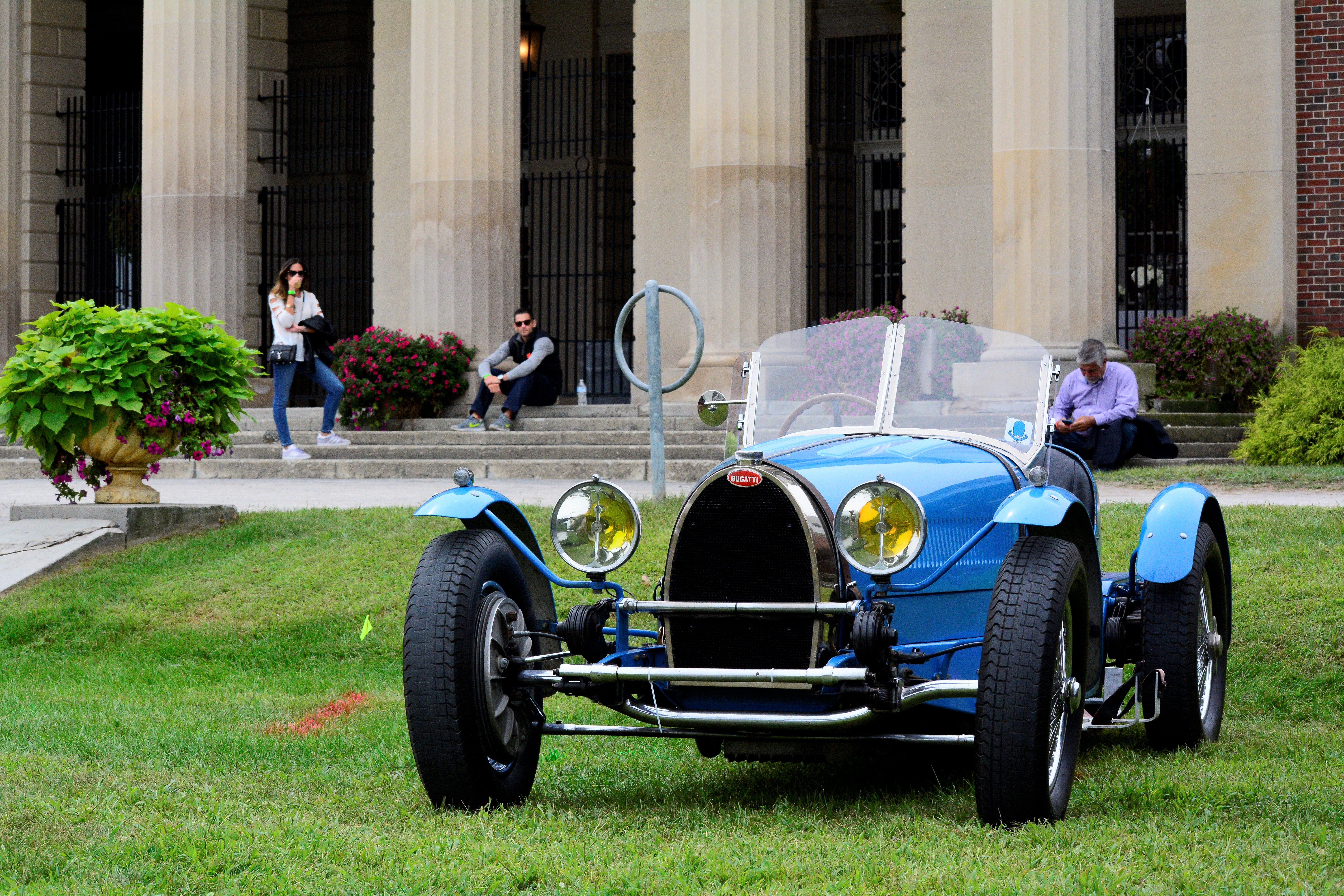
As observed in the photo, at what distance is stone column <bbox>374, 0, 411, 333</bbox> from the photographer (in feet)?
64.5

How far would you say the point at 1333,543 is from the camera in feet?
27.3

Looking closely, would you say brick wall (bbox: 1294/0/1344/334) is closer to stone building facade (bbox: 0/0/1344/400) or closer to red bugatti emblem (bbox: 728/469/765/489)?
stone building facade (bbox: 0/0/1344/400)

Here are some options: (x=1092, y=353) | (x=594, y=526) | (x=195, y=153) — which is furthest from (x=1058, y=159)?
(x=594, y=526)

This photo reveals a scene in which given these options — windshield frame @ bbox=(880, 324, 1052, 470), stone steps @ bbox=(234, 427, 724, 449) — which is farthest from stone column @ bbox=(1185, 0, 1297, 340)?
windshield frame @ bbox=(880, 324, 1052, 470)

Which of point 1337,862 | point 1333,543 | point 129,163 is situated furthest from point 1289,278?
point 129,163

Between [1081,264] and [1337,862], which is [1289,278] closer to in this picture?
[1081,264]

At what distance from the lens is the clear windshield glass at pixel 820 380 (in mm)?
5273

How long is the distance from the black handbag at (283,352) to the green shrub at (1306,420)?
861 centimetres

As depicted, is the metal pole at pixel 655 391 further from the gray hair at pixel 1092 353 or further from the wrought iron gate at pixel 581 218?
the wrought iron gate at pixel 581 218

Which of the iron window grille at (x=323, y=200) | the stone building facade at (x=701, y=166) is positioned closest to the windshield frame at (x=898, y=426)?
the stone building facade at (x=701, y=166)

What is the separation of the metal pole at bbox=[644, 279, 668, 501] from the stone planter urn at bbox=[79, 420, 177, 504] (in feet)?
9.92

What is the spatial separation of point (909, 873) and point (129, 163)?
21.1m

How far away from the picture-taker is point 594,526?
4816 millimetres

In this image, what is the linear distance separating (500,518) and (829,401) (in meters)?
1.22
